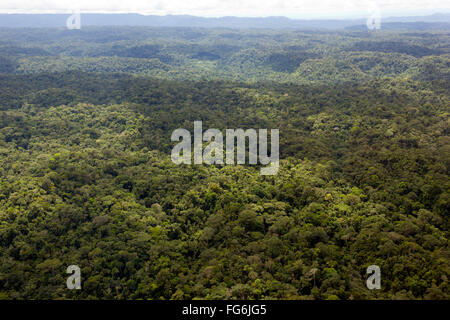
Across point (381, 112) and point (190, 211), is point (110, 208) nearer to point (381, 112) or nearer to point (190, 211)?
point (190, 211)

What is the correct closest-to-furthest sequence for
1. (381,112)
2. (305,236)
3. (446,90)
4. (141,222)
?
(305,236) < (141,222) < (381,112) < (446,90)

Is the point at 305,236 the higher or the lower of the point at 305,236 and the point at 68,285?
the higher

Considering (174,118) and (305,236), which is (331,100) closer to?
(174,118)

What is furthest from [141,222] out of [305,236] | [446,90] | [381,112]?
[446,90]

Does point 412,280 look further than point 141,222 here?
No

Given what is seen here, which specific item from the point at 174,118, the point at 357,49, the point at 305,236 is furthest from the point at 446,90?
the point at 357,49

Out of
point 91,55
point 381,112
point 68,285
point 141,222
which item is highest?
point 91,55
